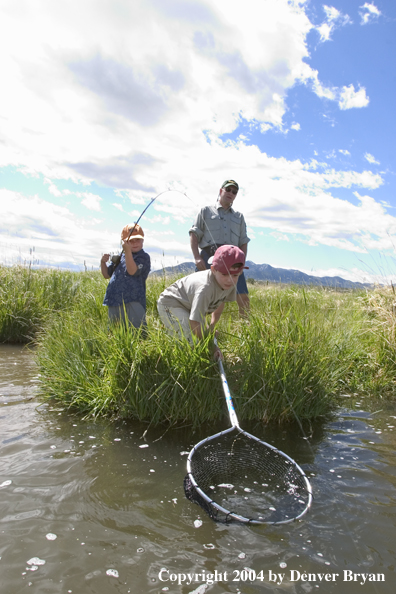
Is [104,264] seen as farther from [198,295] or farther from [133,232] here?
[198,295]

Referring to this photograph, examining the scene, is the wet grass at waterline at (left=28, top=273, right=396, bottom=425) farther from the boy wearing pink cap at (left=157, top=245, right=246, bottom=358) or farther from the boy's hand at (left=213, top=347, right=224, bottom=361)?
the boy wearing pink cap at (left=157, top=245, right=246, bottom=358)

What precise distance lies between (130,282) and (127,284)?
49 mm

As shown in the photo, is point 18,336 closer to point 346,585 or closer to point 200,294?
point 200,294

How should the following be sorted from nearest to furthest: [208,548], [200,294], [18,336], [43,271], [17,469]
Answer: [208,548] < [17,469] < [200,294] < [18,336] < [43,271]

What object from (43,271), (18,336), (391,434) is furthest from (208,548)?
(43,271)

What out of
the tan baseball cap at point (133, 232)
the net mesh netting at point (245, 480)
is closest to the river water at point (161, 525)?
the net mesh netting at point (245, 480)

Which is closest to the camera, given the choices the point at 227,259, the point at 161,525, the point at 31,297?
the point at 161,525

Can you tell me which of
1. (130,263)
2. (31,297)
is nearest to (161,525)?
(130,263)

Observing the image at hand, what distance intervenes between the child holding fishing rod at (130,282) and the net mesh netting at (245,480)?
6.92 ft

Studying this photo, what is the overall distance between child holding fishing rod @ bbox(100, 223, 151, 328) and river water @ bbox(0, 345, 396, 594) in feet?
5.32

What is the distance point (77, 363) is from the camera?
4.66 meters

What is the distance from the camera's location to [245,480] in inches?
126

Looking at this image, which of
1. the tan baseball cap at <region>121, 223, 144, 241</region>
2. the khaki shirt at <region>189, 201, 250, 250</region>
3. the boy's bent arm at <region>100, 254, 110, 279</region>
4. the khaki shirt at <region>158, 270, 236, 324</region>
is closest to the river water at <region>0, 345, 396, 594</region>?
the khaki shirt at <region>158, 270, 236, 324</region>

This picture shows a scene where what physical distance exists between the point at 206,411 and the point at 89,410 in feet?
4.39
